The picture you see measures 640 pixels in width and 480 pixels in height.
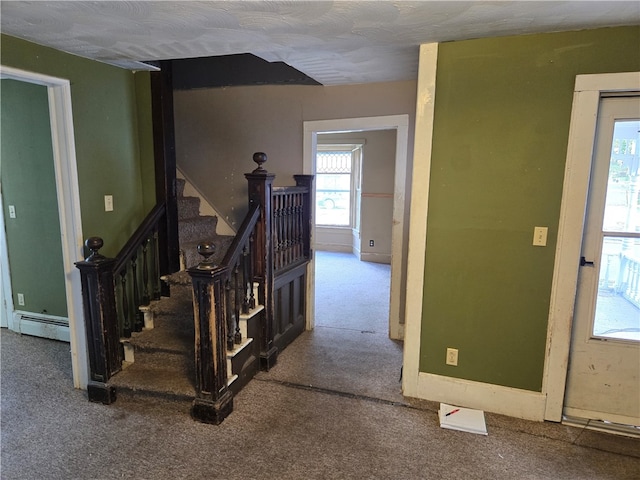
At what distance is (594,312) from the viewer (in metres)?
Result: 2.20

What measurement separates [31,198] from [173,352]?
203cm

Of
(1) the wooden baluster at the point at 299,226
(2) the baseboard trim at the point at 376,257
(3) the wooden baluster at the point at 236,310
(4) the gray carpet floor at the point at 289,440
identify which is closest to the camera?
(4) the gray carpet floor at the point at 289,440

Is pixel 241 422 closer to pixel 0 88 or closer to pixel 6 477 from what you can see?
pixel 6 477

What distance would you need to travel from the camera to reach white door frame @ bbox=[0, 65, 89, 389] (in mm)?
2365

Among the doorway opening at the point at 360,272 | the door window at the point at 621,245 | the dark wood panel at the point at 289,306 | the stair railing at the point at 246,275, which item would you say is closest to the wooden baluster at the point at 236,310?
the stair railing at the point at 246,275

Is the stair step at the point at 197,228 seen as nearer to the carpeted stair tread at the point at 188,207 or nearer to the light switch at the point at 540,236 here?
the carpeted stair tread at the point at 188,207

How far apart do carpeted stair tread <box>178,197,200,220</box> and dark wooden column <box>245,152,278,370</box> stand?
112cm

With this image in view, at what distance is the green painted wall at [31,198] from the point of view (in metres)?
3.18

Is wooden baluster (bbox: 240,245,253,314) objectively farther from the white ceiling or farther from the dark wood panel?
the white ceiling

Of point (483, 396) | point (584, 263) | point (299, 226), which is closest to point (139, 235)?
point (299, 226)

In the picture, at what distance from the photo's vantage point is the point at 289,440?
6.86 ft

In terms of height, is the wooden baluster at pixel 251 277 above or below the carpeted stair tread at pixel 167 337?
above

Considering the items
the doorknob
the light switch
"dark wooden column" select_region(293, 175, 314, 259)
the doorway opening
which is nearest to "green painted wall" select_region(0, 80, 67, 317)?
"dark wooden column" select_region(293, 175, 314, 259)

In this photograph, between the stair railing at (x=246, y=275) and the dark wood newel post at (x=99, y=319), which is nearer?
the stair railing at (x=246, y=275)
